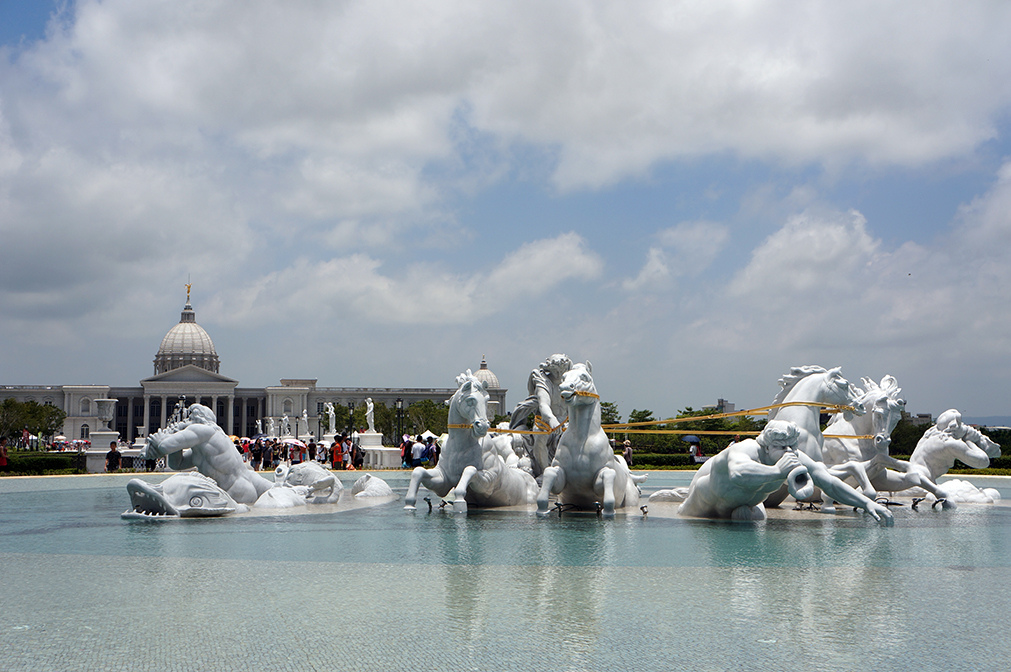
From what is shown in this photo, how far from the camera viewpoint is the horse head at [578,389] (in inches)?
389

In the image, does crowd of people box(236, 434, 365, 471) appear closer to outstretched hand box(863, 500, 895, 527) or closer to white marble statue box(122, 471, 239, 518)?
white marble statue box(122, 471, 239, 518)

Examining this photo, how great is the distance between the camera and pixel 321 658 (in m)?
3.97

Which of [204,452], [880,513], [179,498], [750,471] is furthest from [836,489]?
[204,452]

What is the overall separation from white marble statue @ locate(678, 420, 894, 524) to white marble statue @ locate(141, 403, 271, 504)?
6.09 metres

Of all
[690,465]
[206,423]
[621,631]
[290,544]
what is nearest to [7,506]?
[206,423]

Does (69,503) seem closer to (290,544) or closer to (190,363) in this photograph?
(290,544)

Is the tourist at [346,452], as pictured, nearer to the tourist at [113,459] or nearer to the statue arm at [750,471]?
the tourist at [113,459]

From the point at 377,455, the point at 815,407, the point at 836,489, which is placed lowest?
the point at 377,455

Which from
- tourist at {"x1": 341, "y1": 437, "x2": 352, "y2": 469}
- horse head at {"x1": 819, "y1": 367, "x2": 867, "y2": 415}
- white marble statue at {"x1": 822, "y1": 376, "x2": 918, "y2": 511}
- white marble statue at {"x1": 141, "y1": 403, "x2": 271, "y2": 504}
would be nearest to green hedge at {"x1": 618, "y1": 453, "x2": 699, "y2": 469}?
tourist at {"x1": 341, "y1": 437, "x2": 352, "y2": 469}

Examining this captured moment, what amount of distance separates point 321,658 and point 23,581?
3.05 m

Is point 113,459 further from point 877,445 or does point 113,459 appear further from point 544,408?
point 877,445

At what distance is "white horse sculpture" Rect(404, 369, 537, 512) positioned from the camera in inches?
412

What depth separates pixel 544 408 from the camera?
41.2ft

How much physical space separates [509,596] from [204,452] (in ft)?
23.1
